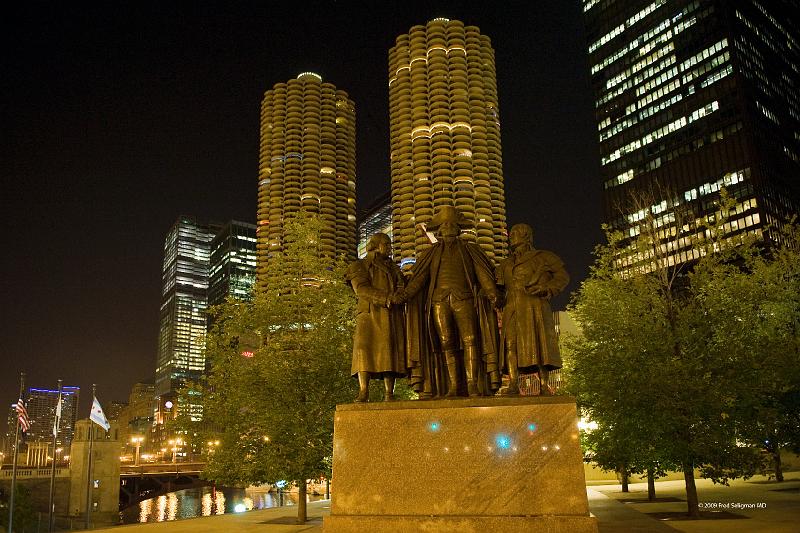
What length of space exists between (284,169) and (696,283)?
141599 millimetres

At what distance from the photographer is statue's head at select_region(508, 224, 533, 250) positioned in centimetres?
885

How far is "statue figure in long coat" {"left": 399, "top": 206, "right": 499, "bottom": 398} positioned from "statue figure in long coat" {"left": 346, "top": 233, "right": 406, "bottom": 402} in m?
0.18

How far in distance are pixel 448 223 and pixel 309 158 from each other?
494 feet

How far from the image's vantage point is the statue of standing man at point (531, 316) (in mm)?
8203

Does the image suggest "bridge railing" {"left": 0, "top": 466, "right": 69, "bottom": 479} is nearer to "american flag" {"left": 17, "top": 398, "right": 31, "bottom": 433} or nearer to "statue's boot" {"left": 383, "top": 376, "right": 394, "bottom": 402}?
"american flag" {"left": 17, "top": 398, "right": 31, "bottom": 433}

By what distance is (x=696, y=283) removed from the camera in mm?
19953

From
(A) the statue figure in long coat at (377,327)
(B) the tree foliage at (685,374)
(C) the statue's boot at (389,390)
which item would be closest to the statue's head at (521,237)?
(A) the statue figure in long coat at (377,327)

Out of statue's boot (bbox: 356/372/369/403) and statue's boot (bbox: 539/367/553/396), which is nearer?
statue's boot (bbox: 539/367/553/396)

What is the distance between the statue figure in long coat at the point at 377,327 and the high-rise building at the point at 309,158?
5397 inches

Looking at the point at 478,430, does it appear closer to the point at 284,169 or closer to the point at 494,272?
the point at 494,272

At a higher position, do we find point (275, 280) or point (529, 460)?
point (275, 280)

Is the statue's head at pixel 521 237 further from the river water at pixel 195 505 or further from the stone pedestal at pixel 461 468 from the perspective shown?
the river water at pixel 195 505

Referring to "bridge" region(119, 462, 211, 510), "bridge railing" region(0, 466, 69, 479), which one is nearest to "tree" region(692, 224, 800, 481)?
"bridge railing" region(0, 466, 69, 479)

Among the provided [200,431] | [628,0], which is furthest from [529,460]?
[628,0]
